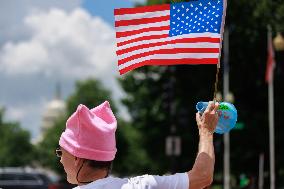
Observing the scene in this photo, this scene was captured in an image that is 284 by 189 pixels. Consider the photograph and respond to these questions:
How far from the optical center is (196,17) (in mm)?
4871

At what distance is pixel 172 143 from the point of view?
28047 millimetres

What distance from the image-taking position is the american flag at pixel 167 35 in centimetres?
486

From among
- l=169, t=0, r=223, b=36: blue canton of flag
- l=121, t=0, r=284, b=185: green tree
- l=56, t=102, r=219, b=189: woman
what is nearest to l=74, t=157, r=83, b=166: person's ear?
l=56, t=102, r=219, b=189: woman

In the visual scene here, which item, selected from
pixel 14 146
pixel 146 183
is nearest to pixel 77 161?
pixel 146 183

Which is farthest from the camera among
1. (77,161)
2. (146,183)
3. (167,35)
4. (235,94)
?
(235,94)

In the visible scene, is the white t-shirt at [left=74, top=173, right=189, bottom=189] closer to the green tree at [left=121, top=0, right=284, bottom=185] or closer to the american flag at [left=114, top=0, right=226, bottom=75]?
the american flag at [left=114, top=0, right=226, bottom=75]

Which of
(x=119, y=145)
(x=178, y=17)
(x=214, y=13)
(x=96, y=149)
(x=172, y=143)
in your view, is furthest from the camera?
(x=119, y=145)

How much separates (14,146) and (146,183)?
123340mm

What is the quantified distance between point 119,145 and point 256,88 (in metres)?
37.8

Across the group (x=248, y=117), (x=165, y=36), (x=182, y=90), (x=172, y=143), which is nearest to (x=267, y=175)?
(x=248, y=117)

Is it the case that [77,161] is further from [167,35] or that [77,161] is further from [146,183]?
[167,35]

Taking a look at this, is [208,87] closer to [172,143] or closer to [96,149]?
[172,143]

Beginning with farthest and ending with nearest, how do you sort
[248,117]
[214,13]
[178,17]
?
[248,117]
[178,17]
[214,13]

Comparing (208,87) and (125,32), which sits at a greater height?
(125,32)
